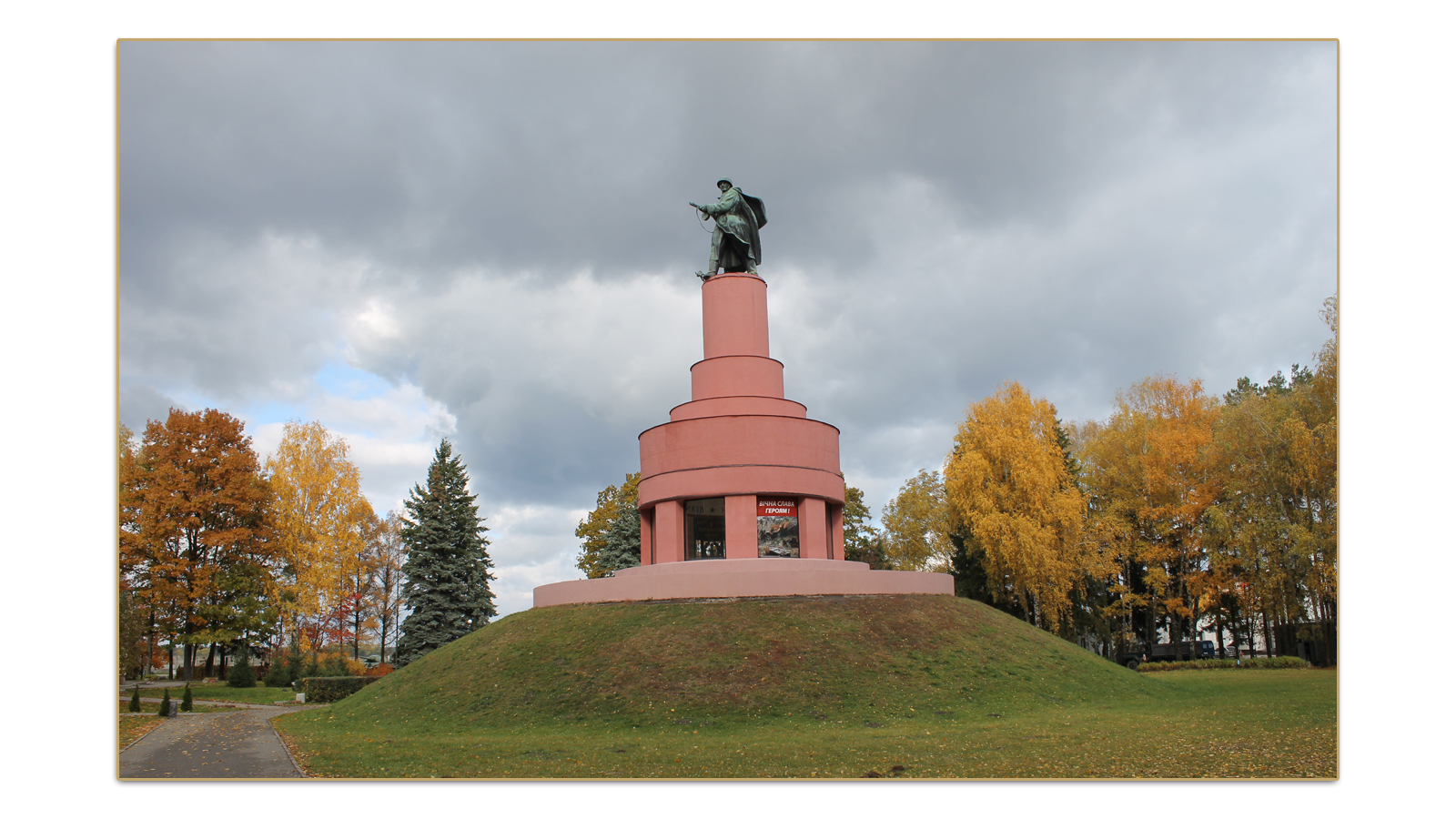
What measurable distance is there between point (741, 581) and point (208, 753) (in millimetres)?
11409

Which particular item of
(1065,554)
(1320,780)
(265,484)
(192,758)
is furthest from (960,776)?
(265,484)

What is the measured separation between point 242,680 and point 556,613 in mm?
16088

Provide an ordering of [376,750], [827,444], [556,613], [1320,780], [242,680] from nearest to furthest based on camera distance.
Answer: [1320,780]
[376,750]
[556,613]
[827,444]
[242,680]

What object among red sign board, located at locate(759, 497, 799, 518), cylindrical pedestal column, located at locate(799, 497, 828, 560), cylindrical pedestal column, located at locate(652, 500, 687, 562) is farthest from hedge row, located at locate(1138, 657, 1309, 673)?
cylindrical pedestal column, located at locate(652, 500, 687, 562)

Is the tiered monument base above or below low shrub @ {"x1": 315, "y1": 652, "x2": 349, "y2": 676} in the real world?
above

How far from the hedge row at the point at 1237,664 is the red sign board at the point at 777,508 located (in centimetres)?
1473

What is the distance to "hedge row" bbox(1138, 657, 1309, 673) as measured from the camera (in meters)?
25.7

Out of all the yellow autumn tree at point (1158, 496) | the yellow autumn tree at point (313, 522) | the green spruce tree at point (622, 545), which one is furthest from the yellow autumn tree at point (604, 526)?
the yellow autumn tree at point (1158, 496)

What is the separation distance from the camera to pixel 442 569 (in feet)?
117

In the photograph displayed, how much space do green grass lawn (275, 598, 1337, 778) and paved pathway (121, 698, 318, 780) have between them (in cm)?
56

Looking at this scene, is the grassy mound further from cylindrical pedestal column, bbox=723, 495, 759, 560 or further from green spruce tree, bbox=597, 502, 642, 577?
green spruce tree, bbox=597, 502, 642, 577

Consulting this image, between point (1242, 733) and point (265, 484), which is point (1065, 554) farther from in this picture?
point (265, 484)

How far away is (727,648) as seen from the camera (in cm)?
1789

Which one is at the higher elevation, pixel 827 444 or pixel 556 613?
pixel 827 444
